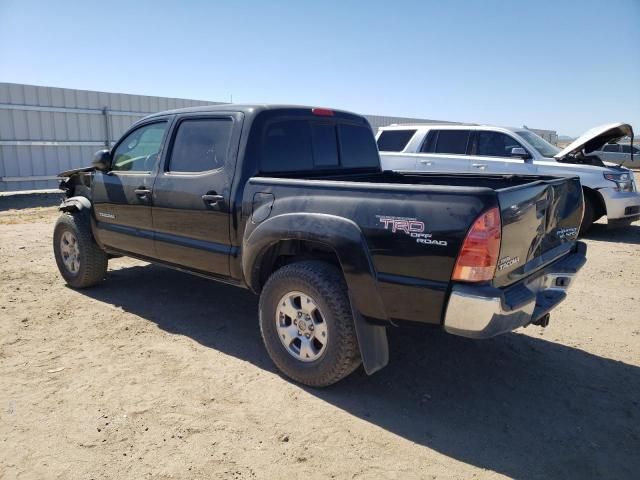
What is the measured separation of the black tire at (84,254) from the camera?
522 centimetres

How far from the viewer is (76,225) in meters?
5.25

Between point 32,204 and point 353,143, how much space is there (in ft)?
36.5

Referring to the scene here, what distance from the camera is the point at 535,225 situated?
2967 millimetres

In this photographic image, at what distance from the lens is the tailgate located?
8.72 feet

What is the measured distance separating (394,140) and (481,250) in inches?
303

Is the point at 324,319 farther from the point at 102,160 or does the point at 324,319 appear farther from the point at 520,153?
the point at 520,153

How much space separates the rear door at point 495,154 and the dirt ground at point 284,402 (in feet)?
13.6

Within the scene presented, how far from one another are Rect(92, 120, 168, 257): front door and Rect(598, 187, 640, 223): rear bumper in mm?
7485

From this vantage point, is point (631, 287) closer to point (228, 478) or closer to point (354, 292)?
point (354, 292)

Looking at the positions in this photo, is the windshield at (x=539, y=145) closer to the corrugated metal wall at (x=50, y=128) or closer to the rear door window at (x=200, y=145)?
the rear door window at (x=200, y=145)

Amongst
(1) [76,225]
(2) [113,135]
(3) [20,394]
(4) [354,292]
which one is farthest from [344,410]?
(2) [113,135]

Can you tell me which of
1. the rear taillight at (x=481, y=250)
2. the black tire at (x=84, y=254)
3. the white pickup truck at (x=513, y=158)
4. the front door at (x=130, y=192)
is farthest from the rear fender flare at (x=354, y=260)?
the white pickup truck at (x=513, y=158)

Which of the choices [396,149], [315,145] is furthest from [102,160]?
[396,149]

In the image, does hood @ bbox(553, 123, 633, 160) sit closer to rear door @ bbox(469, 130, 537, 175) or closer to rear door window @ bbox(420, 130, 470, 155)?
rear door @ bbox(469, 130, 537, 175)
